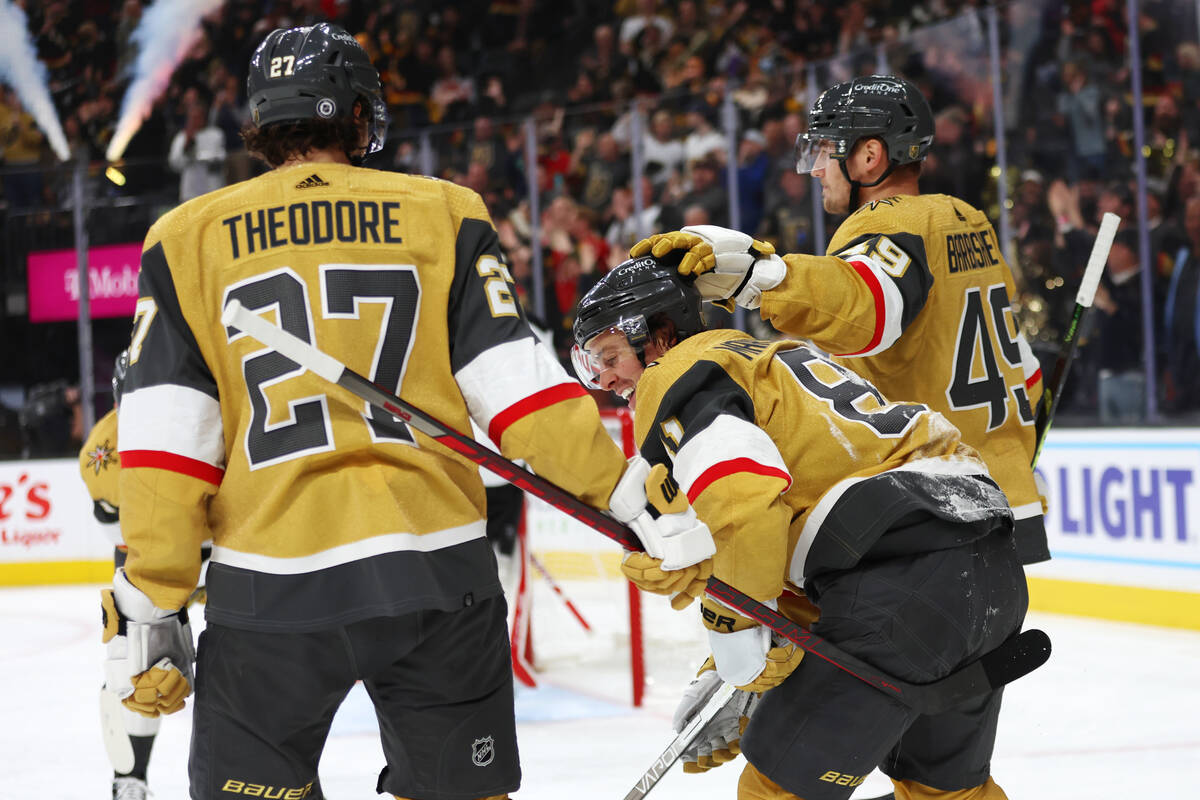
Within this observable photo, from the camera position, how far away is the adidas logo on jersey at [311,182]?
1447 millimetres

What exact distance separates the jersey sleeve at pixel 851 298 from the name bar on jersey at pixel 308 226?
719 millimetres

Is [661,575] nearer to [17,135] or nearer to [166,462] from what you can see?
[166,462]

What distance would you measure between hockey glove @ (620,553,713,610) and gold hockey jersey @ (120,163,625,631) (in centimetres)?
8

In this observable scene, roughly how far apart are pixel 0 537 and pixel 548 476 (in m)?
6.38

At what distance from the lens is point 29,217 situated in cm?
756

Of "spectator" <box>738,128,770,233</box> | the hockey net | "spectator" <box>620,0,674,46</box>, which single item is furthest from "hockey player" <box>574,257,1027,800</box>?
"spectator" <box>620,0,674,46</box>

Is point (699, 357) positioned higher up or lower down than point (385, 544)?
higher up

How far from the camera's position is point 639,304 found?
1804 millimetres

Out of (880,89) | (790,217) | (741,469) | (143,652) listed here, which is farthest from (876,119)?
(790,217)

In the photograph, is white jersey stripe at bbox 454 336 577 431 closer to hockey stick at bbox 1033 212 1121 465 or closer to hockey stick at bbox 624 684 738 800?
hockey stick at bbox 624 684 738 800

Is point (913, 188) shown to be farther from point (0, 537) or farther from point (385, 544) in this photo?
point (0, 537)

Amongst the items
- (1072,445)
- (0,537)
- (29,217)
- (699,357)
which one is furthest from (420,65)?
(699,357)

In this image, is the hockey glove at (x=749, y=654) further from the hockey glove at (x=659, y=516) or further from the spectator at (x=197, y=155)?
the spectator at (x=197, y=155)

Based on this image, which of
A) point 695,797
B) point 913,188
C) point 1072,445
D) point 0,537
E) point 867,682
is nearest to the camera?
point 867,682
